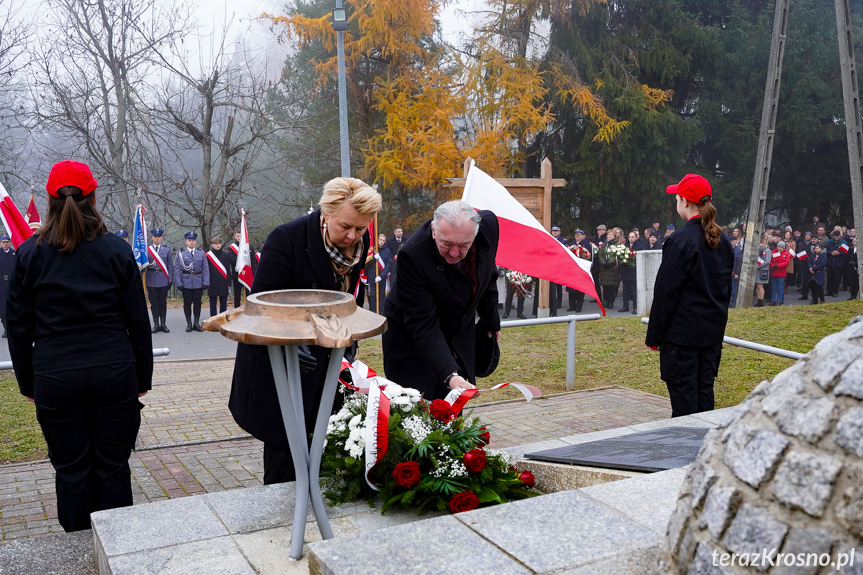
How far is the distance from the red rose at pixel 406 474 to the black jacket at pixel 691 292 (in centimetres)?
252

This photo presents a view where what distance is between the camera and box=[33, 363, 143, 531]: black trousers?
3600 millimetres

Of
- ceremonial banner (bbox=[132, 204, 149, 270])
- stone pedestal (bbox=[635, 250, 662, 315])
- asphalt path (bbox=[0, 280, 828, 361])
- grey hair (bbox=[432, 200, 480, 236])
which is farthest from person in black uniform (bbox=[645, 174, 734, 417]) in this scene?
ceremonial banner (bbox=[132, 204, 149, 270])

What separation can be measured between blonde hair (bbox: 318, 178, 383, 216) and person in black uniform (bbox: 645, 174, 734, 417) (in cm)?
252

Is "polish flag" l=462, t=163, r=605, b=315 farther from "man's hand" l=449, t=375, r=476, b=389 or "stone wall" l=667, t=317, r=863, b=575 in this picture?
"stone wall" l=667, t=317, r=863, b=575

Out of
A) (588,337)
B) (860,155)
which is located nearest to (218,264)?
(588,337)

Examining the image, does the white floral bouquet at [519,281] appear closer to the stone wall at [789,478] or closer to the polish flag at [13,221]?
the polish flag at [13,221]

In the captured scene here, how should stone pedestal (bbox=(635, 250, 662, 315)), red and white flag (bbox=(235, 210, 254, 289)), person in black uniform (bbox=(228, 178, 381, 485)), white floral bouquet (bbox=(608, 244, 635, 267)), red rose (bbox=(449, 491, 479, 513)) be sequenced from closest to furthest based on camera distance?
1. red rose (bbox=(449, 491, 479, 513))
2. person in black uniform (bbox=(228, 178, 381, 485))
3. red and white flag (bbox=(235, 210, 254, 289))
4. stone pedestal (bbox=(635, 250, 662, 315))
5. white floral bouquet (bbox=(608, 244, 635, 267))

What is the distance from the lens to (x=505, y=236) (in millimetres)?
6758

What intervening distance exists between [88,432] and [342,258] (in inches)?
57.0

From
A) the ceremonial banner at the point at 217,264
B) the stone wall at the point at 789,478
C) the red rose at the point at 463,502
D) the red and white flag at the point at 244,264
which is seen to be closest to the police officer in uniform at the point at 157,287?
the ceremonial banner at the point at 217,264

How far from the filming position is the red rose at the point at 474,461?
344 centimetres

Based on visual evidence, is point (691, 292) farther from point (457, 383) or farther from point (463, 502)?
point (463, 502)

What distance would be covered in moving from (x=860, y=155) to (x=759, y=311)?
4640mm

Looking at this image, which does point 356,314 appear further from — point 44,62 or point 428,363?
point 44,62
